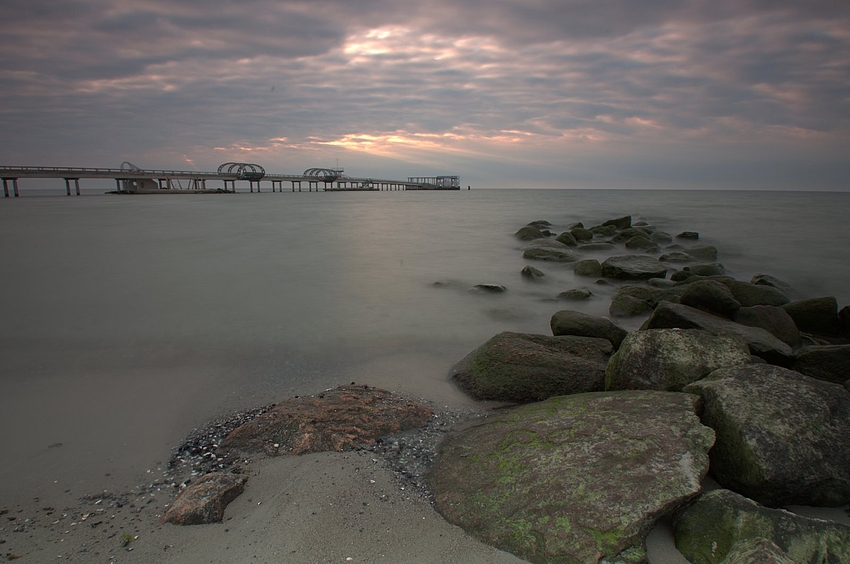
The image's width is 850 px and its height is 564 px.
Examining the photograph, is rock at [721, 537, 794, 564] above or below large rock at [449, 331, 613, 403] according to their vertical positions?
above

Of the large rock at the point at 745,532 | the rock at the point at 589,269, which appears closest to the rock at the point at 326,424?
the large rock at the point at 745,532

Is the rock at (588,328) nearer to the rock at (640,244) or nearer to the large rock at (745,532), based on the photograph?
the large rock at (745,532)

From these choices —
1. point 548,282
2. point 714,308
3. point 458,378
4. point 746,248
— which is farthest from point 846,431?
point 746,248

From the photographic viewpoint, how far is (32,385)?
513cm

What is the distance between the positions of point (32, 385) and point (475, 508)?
5.11 metres

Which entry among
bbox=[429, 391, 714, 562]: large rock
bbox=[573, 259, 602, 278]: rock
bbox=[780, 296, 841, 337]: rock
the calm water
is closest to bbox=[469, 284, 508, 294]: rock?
the calm water

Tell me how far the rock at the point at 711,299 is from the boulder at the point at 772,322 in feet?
0.39

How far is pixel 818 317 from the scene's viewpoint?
21.8 feet

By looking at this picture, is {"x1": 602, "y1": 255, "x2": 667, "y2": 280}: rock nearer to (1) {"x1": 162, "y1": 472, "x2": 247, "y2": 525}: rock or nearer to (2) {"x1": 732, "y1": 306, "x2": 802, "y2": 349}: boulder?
(2) {"x1": 732, "y1": 306, "x2": 802, "y2": 349}: boulder

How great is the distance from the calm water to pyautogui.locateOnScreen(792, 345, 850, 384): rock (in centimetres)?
332

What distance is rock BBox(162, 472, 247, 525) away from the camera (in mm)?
2758

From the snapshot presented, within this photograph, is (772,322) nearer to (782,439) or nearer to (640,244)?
(782,439)

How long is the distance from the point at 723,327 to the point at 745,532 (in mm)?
3427

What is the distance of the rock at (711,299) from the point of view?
6.07 metres
